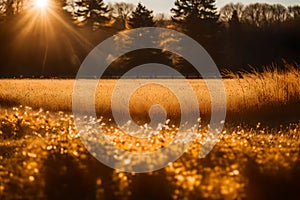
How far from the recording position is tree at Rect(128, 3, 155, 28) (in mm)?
41812

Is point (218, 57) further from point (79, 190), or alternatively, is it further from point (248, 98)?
point (79, 190)

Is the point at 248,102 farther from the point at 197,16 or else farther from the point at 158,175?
the point at 197,16

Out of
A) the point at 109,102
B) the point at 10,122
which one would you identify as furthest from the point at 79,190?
the point at 109,102

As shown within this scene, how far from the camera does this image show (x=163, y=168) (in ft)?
18.7

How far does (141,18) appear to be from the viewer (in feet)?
138

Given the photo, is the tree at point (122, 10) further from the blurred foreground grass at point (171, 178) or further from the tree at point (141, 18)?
the blurred foreground grass at point (171, 178)

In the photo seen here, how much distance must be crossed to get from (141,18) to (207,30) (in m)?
6.29

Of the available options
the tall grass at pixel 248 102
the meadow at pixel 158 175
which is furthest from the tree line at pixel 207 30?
the meadow at pixel 158 175

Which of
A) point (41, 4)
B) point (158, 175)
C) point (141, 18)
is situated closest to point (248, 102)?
point (158, 175)

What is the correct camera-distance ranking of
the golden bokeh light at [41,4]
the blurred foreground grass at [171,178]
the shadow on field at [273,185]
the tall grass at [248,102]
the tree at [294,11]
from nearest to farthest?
the blurred foreground grass at [171,178]
the shadow on field at [273,185]
the tall grass at [248,102]
the golden bokeh light at [41,4]
the tree at [294,11]

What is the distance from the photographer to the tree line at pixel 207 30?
42.2m

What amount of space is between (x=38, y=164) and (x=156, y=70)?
Answer: 38.1 metres

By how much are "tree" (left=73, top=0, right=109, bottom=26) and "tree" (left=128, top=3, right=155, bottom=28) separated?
15.6ft

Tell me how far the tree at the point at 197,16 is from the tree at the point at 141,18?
273 centimetres
